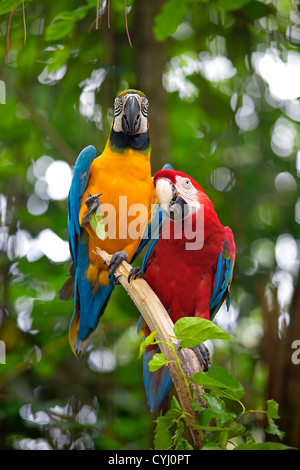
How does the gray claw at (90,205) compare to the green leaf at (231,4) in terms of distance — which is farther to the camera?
the green leaf at (231,4)

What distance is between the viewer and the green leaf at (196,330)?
92cm

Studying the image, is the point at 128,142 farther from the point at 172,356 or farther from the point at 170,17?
the point at 172,356

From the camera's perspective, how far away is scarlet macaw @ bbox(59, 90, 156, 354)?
1485 mm

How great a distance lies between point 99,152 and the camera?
2.20 metres

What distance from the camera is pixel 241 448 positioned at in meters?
0.91

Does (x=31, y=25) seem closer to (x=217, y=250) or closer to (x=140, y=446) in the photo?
(x=217, y=250)

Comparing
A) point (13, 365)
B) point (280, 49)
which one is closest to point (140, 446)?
point (13, 365)

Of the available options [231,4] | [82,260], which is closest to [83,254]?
[82,260]

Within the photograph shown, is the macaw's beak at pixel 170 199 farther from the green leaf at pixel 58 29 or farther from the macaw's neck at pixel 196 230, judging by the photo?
the green leaf at pixel 58 29

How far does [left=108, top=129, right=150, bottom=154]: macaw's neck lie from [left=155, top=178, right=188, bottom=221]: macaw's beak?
0.38m

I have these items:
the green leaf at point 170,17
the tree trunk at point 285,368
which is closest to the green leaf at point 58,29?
the green leaf at point 170,17

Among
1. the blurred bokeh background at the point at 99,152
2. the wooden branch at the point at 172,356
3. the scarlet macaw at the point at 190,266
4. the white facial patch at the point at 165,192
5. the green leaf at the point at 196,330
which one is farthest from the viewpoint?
the blurred bokeh background at the point at 99,152

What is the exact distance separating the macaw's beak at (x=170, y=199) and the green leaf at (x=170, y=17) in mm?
650

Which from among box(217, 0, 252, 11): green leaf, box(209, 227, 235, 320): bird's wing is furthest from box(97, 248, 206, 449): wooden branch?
box(217, 0, 252, 11): green leaf
